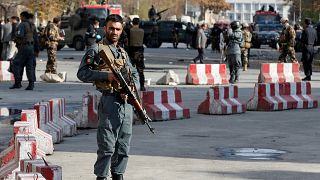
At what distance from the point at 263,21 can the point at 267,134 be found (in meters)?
56.7

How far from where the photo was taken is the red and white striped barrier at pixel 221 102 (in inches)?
765

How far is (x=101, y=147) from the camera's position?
9578 millimetres

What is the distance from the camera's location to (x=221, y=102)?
19.5 m

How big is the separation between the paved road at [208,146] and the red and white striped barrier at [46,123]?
159mm

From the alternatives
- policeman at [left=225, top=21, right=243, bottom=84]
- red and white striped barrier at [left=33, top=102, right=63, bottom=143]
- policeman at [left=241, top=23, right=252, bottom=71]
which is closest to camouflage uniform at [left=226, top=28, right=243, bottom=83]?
policeman at [left=225, top=21, right=243, bottom=84]

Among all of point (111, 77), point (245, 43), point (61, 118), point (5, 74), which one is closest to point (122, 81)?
point (111, 77)

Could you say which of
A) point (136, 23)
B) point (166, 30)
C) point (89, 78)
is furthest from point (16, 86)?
point (166, 30)

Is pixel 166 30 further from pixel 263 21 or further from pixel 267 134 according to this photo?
pixel 267 134

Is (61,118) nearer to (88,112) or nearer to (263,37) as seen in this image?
(88,112)

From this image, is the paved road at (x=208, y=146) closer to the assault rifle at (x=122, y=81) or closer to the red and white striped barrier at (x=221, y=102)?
the red and white striped barrier at (x=221, y=102)

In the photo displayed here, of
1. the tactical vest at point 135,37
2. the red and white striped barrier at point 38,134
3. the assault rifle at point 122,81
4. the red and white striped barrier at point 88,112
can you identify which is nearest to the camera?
the assault rifle at point 122,81

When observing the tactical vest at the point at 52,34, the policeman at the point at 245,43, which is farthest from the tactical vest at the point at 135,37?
the policeman at the point at 245,43

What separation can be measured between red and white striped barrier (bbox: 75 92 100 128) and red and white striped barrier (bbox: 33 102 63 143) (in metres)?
1.94

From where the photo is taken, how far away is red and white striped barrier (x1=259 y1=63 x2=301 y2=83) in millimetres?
27375
